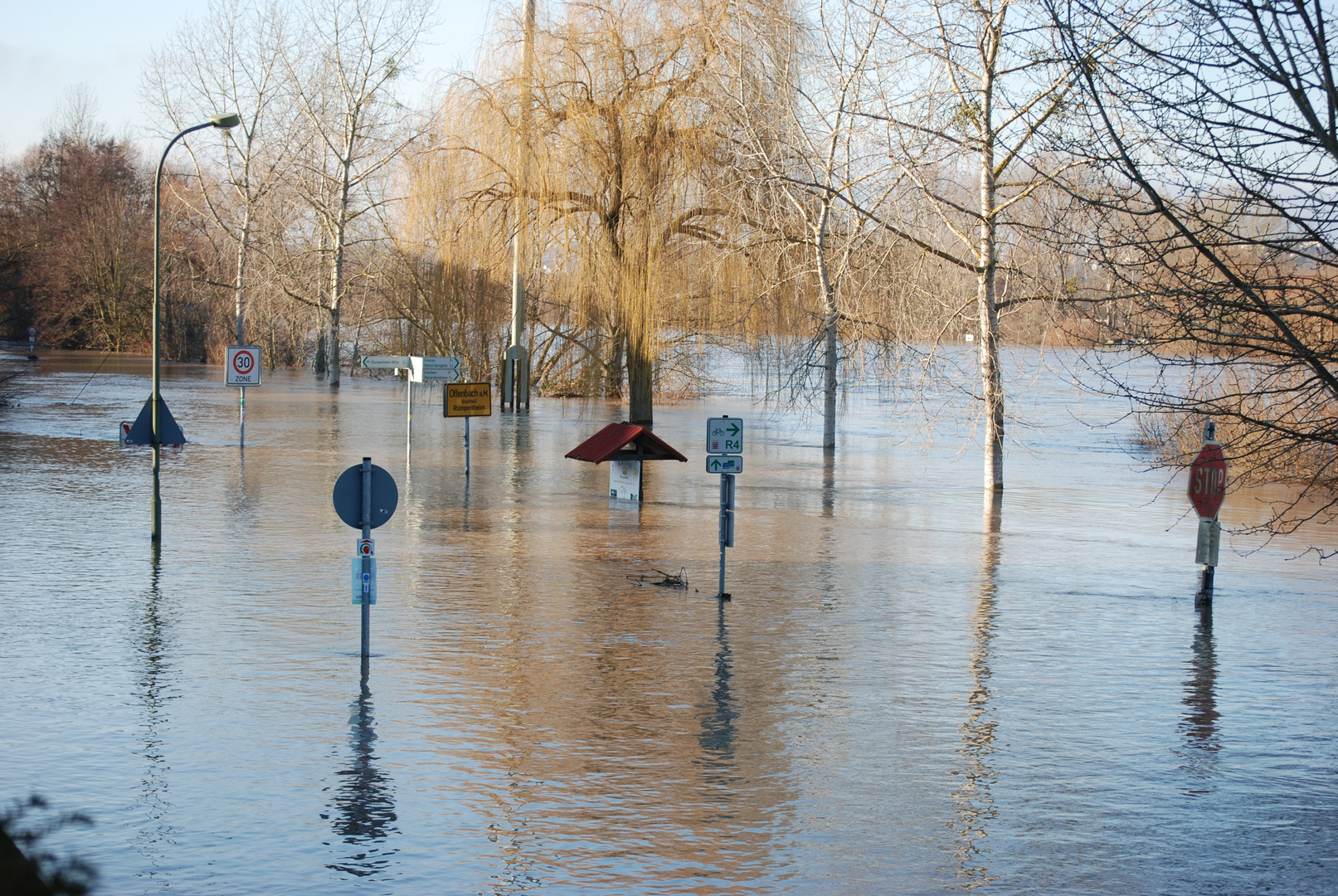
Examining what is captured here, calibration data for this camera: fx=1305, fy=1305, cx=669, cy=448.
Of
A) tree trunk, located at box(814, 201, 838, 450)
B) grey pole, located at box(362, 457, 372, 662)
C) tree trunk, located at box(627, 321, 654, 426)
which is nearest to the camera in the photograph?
grey pole, located at box(362, 457, 372, 662)

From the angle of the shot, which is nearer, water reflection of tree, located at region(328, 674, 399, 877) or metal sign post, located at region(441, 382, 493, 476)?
water reflection of tree, located at region(328, 674, 399, 877)

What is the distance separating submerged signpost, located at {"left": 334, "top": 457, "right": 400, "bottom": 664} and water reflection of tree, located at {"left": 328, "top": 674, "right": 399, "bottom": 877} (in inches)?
62.7

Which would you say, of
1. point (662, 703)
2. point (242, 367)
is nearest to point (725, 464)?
point (662, 703)

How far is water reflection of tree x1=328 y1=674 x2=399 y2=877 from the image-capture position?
687 centimetres

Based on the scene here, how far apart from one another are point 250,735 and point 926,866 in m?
4.67

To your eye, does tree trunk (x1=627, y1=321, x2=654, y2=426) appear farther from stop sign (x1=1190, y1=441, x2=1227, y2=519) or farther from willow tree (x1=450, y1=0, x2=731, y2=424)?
stop sign (x1=1190, y1=441, x2=1227, y2=519)

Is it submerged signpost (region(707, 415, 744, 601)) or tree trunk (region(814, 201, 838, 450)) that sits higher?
tree trunk (region(814, 201, 838, 450))

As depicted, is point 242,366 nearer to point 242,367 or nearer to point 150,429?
point 242,367

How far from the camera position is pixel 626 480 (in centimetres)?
2216

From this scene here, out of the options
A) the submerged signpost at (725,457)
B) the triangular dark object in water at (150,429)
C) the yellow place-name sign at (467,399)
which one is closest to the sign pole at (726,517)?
the submerged signpost at (725,457)

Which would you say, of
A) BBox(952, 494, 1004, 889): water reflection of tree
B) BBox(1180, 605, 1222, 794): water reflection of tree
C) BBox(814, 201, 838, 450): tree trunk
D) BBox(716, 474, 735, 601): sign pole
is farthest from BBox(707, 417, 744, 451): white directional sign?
BBox(814, 201, 838, 450): tree trunk

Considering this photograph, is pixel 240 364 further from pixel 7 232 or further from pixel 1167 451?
pixel 7 232

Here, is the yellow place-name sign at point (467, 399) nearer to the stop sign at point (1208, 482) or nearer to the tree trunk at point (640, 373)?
the tree trunk at point (640, 373)

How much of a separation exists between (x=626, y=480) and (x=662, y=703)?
12.3m
